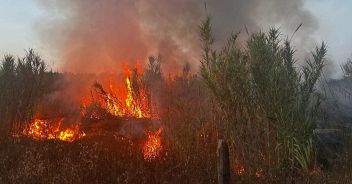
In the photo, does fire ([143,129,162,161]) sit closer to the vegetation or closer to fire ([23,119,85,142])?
the vegetation

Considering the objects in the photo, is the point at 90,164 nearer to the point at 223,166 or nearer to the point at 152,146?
the point at 152,146

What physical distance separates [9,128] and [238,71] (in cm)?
741

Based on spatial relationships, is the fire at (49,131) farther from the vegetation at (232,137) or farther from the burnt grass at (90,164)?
the vegetation at (232,137)

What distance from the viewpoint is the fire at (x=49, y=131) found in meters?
12.0

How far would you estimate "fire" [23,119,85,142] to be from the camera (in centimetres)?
1201

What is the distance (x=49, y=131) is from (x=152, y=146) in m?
3.97

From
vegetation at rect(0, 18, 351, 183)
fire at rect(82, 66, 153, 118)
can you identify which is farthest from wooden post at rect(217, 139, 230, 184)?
fire at rect(82, 66, 153, 118)

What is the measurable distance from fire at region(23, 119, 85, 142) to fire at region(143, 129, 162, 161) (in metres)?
2.62

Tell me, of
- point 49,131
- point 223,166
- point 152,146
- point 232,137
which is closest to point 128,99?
point 49,131

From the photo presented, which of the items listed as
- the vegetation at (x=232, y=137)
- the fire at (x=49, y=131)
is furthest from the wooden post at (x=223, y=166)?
the fire at (x=49, y=131)

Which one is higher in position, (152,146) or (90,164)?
(152,146)

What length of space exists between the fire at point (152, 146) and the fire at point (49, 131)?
2.62 m

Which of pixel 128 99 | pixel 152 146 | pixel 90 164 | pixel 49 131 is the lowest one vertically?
pixel 90 164

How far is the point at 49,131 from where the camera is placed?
40.3ft
